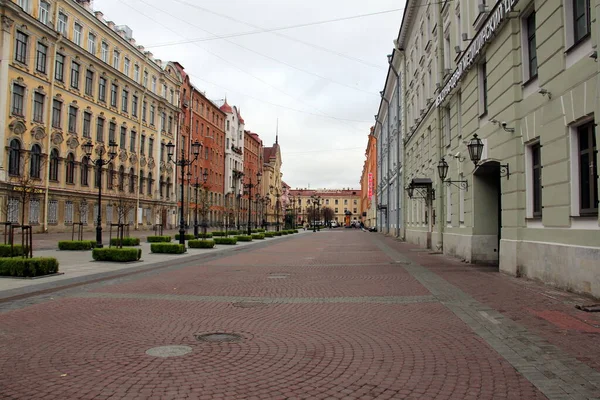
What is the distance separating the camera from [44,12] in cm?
3525

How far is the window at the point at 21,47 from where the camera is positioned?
32.4m

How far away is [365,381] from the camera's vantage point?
183 inches

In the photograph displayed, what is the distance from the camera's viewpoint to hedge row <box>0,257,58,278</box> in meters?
12.1

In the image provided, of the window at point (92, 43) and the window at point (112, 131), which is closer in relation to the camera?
the window at point (92, 43)

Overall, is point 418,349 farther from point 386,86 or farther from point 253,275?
point 386,86

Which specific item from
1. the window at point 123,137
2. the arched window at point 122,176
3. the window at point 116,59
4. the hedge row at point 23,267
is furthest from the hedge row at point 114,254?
the window at point 116,59

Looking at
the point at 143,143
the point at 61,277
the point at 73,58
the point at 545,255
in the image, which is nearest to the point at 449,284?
the point at 545,255

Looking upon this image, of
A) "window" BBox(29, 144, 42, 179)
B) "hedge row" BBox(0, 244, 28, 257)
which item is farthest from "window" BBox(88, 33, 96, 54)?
"hedge row" BBox(0, 244, 28, 257)

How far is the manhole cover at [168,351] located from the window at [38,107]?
34.6 metres

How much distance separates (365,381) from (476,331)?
2805 mm

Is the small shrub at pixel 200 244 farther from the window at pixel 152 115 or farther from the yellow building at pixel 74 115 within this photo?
the window at pixel 152 115

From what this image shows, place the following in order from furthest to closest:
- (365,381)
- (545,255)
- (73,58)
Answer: (73,58)
(545,255)
(365,381)

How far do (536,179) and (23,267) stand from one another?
526 inches

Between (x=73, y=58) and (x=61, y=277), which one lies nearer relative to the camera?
(x=61, y=277)
